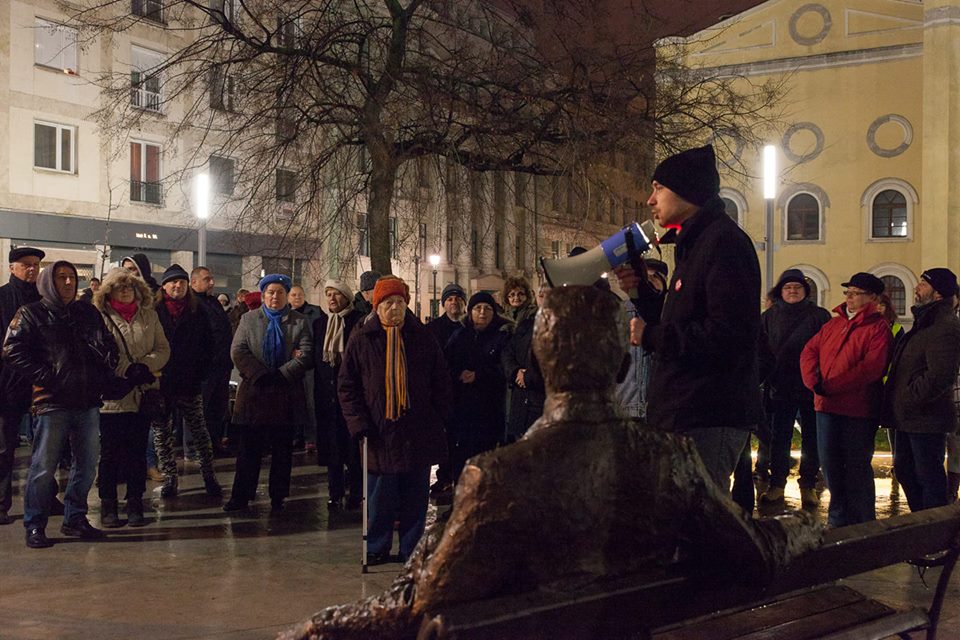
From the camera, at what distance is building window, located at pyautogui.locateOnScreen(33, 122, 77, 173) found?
29922 millimetres

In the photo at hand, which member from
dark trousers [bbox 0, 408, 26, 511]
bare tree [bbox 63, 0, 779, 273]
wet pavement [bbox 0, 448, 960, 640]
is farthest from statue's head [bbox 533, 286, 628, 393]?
bare tree [bbox 63, 0, 779, 273]

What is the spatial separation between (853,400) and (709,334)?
438 centimetres

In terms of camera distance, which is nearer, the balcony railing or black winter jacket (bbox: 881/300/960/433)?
black winter jacket (bbox: 881/300/960/433)

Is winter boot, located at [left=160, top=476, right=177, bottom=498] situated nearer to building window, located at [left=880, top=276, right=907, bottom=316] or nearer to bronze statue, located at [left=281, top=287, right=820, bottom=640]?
bronze statue, located at [left=281, top=287, right=820, bottom=640]

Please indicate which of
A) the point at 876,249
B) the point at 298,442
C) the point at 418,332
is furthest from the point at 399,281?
the point at 876,249

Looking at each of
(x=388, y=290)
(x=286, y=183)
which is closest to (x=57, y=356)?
(x=388, y=290)

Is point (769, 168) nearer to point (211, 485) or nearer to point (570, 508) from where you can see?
point (211, 485)

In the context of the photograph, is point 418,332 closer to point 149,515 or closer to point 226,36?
point 149,515

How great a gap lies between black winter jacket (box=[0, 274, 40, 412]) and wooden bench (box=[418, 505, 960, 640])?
7.10 metres

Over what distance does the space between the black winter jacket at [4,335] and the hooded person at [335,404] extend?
94.2 inches

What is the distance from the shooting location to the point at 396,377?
7.34 m

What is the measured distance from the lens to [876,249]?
4409cm

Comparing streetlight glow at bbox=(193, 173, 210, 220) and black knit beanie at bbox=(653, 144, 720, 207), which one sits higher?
streetlight glow at bbox=(193, 173, 210, 220)

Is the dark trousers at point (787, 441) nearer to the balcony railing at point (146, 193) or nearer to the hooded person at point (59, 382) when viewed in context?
the hooded person at point (59, 382)
